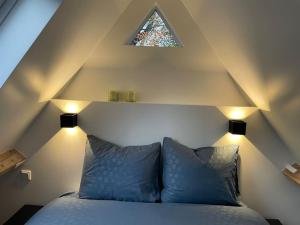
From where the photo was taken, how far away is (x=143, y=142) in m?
2.41

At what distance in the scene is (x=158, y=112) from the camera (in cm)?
239

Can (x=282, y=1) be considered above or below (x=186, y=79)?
above

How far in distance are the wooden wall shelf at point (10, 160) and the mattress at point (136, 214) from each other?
512mm

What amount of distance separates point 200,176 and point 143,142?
0.61 m

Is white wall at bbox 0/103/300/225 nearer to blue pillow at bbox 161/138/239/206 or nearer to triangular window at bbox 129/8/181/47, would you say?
blue pillow at bbox 161/138/239/206

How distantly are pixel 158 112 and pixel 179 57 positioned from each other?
1.89 feet

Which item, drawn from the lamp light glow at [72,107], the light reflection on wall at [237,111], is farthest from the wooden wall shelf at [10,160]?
the light reflection on wall at [237,111]

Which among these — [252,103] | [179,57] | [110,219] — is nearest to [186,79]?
[179,57]

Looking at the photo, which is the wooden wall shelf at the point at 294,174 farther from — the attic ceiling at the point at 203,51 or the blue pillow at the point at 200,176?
the blue pillow at the point at 200,176

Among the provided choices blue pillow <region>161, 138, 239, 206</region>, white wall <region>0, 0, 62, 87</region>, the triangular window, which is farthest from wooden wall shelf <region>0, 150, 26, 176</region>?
the triangular window

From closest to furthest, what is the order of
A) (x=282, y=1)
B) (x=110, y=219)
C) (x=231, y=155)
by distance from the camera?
1. (x=282, y=1)
2. (x=110, y=219)
3. (x=231, y=155)

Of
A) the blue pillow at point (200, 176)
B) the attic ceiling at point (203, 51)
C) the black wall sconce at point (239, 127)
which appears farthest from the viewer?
the black wall sconce at point (239, 127)

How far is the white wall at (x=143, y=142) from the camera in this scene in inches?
92.4

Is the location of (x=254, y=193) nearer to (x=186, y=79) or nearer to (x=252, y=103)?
(x=252, y=103)
